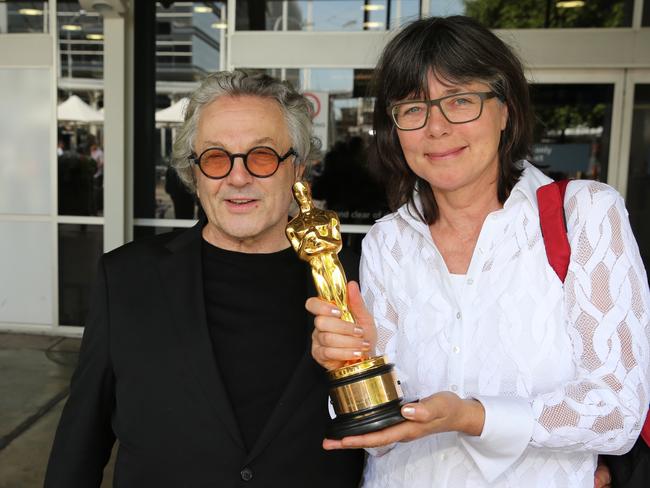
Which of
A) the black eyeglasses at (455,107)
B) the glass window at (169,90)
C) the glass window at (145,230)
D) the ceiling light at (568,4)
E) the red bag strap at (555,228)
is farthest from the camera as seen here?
the glass window at (145,230)

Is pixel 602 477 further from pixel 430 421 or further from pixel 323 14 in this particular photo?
pixel 323 14

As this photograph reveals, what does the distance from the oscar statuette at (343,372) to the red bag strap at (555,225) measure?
0.47 meters

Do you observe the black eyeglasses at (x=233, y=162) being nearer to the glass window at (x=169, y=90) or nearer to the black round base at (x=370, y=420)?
the black round base at (x=370, y=420)

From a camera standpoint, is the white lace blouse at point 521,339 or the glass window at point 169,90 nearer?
the white lace blouse at point 521,339

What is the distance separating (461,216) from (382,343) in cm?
41

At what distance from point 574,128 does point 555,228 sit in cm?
493

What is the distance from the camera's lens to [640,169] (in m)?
5.84

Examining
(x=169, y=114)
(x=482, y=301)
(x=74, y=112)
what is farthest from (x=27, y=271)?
(x=482, y=301)

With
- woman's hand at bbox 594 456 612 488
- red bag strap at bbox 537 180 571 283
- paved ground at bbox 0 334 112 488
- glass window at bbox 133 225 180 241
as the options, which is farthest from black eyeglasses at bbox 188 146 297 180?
glass window at bbox 133 225 180 241

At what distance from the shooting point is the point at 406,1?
6.04m

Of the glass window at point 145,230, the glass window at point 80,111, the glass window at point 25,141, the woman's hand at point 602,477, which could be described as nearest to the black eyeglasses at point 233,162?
the woman's hand at point 602,477

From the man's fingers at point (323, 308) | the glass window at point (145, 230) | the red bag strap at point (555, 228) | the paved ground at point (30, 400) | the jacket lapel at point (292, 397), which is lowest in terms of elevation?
the paved ground at point (30, 400)

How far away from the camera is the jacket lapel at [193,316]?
1.65 m

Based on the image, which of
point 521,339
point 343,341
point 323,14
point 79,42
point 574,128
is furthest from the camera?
point 79,42
